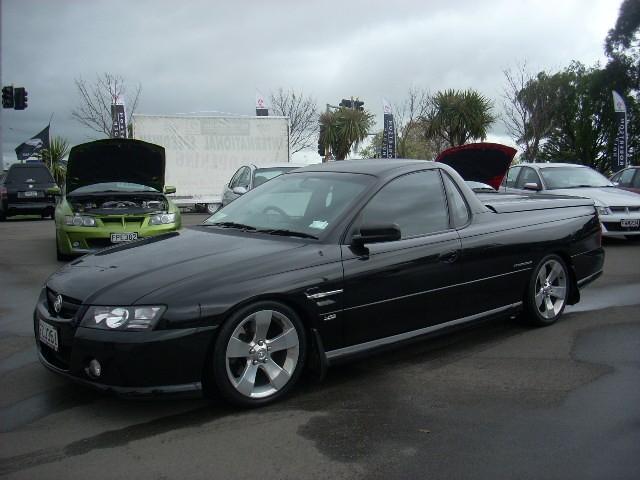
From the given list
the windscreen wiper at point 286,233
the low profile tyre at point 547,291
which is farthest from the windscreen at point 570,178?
the windscreen wiper at point 286,233

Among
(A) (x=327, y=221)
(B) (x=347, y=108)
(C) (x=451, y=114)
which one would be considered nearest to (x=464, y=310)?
(A) (x=327, y=221)

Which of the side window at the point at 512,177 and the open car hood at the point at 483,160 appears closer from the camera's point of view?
the open car hood at the point at 483,160

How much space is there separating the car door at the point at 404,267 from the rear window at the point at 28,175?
53.7 feet

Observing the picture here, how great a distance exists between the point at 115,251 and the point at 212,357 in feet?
4.25

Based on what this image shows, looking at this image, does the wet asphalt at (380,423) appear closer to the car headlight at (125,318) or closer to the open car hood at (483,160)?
the car headlight at (125,318)

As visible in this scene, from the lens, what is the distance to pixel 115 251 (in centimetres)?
420

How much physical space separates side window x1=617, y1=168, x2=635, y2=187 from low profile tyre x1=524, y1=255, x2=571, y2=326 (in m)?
8.87

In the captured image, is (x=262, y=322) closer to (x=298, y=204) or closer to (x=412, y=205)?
(x=298, y=204)

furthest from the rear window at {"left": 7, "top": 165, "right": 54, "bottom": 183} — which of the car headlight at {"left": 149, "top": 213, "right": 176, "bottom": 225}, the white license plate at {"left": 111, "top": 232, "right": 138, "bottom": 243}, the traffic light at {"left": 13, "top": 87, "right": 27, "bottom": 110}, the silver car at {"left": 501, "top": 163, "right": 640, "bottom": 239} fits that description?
the silver car at {"left": 501, "top": 163, "right": 640, "bottom": 239}

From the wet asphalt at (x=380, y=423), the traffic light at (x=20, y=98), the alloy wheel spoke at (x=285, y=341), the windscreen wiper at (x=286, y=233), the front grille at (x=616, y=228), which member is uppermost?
the traffic light at (x=20, y=98)

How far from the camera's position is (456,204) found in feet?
15.6

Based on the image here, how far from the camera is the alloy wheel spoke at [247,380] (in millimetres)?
3459

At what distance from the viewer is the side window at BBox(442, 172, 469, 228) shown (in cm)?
466

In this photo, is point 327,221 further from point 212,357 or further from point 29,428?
point 29,428
